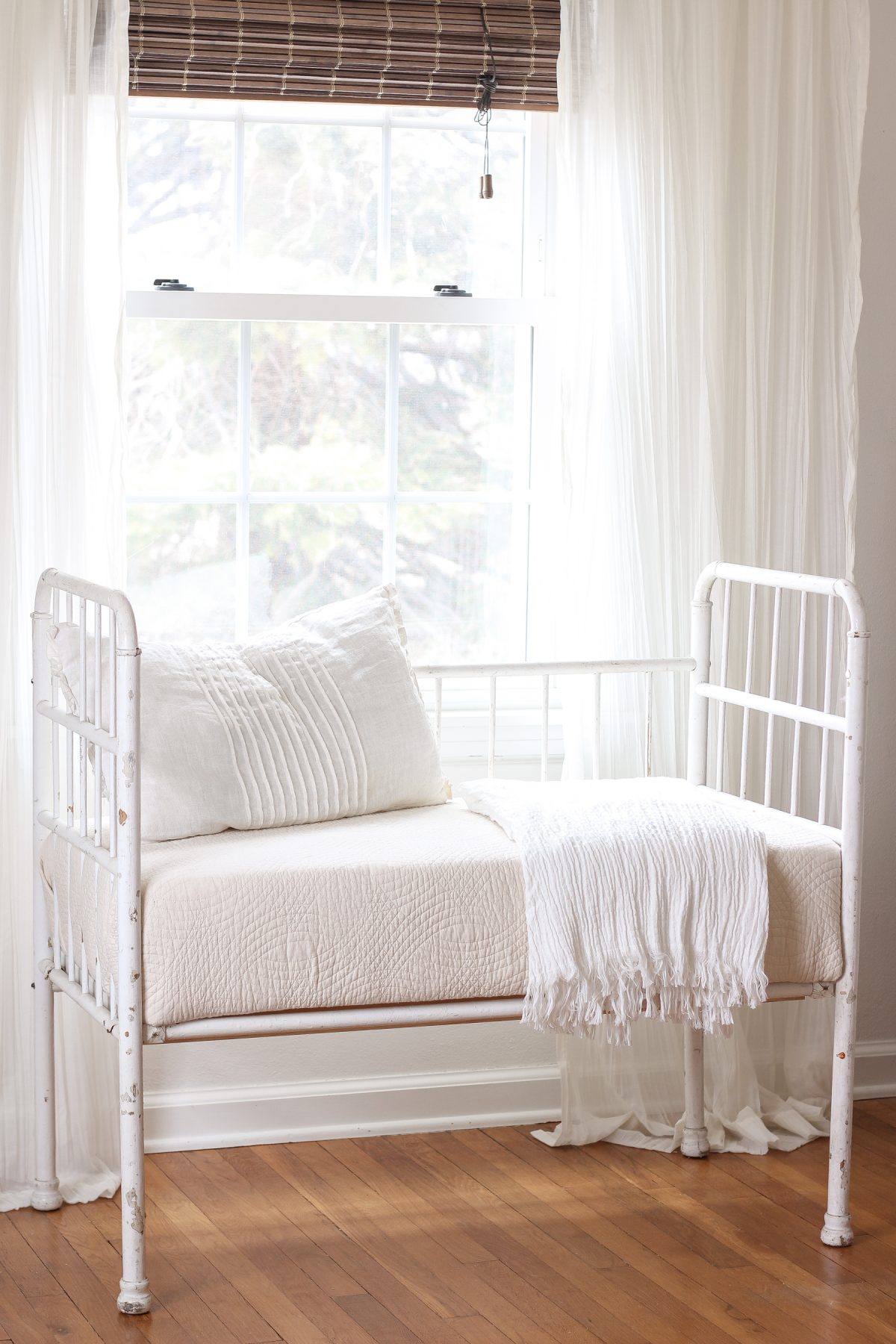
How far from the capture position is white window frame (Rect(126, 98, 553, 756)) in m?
2.66

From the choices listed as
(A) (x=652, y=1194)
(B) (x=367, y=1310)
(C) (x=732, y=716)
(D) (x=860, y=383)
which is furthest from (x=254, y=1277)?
(D) (x=860, y=383)

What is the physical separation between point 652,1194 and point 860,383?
141 centimetres

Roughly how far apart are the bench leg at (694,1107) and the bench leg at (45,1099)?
3.25ft

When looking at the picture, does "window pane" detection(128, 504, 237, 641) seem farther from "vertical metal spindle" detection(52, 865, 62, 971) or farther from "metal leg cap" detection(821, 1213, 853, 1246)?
"metal leg cap" detection(821, 1213, 853, 1246)

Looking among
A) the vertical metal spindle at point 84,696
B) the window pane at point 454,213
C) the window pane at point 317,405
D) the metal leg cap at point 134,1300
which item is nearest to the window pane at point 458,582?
the window pane at point 317,405

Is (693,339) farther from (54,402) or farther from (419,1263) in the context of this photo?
(419,1263)

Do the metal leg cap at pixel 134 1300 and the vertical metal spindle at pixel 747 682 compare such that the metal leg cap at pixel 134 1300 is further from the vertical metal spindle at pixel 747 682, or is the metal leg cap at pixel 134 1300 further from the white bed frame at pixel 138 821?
the vertical metal spindle at pixel 747 682

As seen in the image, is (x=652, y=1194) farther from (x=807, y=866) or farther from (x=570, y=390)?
(x=570, y=390)

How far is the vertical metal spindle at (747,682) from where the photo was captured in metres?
2.50

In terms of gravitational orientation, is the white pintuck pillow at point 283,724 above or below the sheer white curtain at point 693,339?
below

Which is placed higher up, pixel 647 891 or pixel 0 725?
pixel 0 725

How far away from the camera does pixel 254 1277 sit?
2141 mm

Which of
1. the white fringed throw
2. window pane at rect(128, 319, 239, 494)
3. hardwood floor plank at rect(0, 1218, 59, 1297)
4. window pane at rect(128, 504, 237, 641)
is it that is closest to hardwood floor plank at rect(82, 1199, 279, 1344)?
hardwood floor plank at rect(0, 1218, 59, 1297)

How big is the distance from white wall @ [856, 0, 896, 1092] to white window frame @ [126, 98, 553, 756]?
561 mm
